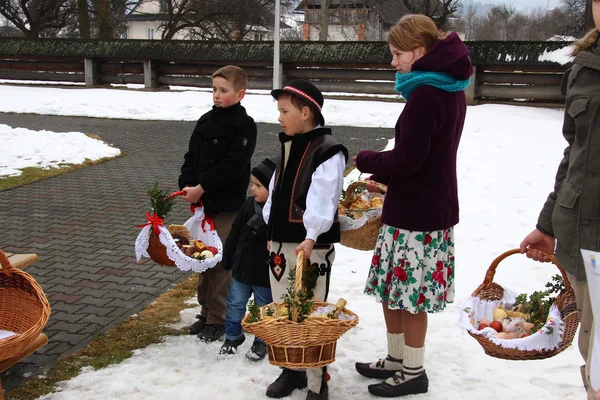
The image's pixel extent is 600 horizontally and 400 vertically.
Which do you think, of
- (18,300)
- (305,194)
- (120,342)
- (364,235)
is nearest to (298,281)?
(305,194)

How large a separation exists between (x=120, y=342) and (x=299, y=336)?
1.77 meters

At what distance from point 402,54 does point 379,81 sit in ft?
56.9

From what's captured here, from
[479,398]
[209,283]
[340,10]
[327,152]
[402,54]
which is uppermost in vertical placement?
[340,10]

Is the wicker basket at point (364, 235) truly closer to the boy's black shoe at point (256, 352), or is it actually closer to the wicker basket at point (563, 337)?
the wicker basket at point (563, 337)

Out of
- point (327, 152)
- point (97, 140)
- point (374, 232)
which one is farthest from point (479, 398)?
point (97, 140)

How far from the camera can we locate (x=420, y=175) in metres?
3.41

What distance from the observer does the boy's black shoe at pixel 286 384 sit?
12.1 feet

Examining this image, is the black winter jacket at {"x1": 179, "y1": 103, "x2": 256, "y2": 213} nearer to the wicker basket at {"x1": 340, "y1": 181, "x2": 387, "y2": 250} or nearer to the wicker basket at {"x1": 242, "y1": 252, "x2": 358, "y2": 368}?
the wicker basket at {"x1": 340, "y1": 181, "x2": 387, "y2": 250}

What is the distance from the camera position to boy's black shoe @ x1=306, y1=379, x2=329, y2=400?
3580 millimetres

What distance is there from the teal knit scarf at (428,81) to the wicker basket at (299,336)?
3.32ft

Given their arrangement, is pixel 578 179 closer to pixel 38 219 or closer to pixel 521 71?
pixel 38 219

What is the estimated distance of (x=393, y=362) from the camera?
155 inches

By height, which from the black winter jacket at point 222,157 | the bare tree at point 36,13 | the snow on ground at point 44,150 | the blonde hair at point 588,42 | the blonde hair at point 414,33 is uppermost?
the bare tree at point 36,13

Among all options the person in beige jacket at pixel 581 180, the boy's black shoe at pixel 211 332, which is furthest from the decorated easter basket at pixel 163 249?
the person in beige jacket at pixel 581 180
